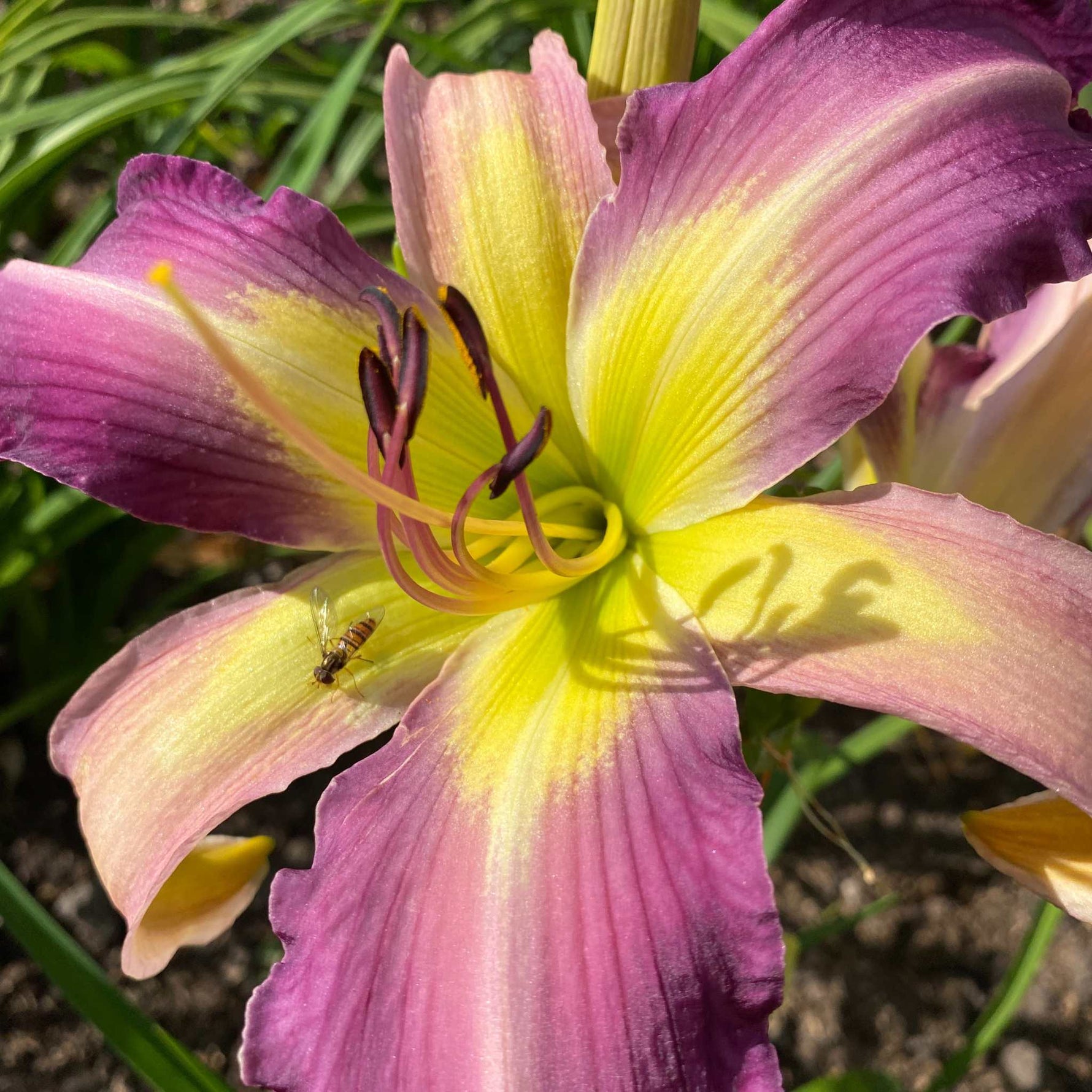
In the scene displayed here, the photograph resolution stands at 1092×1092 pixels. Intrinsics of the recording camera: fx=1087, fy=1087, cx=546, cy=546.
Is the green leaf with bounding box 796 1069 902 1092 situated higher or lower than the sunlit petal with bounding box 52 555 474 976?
lower

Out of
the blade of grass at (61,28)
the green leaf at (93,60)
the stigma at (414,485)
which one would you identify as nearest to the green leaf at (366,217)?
the blade of grass at (61,28)

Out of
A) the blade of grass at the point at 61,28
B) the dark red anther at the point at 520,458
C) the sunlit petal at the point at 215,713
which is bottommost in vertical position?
the sunlit petal at the point at 215,713

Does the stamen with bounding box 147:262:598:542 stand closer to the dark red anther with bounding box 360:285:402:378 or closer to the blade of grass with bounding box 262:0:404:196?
the dark red anther with bounding box 360:285:402:378

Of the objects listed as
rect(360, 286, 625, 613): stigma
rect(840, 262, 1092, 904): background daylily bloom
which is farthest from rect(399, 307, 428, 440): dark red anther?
rect(840, 262, 1092, 904): background daylily bloom

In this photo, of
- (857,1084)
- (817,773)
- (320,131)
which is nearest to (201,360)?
(320,131)

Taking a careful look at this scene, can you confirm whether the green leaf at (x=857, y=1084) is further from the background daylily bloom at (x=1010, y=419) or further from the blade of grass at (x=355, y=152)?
the blade of grass at (x=355, y=152)

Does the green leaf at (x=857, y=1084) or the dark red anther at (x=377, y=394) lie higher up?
the dark red anther at (x=377, y=394)
